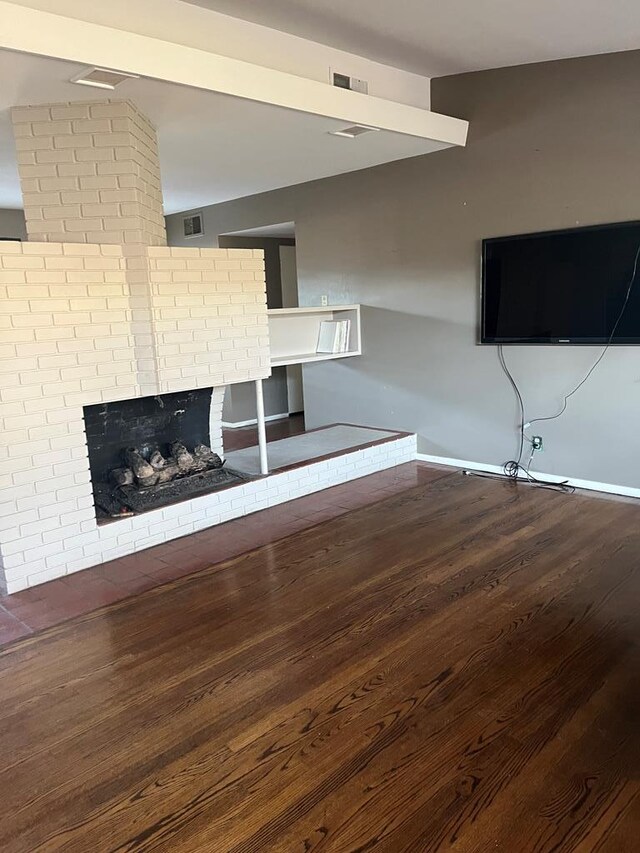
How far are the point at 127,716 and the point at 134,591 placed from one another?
0.98 meters

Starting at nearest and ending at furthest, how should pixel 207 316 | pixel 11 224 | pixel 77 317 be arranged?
pixel 77 317, pixel 207 316, pixel 11 224

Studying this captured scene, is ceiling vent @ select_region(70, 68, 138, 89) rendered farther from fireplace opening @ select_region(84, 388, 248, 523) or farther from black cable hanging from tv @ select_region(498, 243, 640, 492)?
black cable hanging from tv @ select_region(498, 243, 640, 492)

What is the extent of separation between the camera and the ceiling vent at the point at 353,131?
3.74m

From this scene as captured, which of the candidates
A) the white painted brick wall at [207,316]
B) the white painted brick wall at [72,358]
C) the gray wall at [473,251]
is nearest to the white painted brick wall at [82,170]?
the white painted brick wall at [72,358]

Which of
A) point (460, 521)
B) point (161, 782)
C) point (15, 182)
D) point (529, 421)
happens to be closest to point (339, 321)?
point (529, 421)

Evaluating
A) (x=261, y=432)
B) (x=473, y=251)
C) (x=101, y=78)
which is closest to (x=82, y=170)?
(x=101, y=78)

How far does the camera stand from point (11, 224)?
619 cm

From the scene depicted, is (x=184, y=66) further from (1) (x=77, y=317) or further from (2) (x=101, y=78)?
(1) (x=77, y=317)

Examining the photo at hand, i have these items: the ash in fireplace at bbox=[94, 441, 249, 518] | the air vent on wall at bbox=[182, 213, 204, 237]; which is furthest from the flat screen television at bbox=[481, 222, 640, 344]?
the air vent on wall at bbox=[182, 213, 204, 237]

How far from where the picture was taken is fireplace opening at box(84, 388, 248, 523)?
360 cm

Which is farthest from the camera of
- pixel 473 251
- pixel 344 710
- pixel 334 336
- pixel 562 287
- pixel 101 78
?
pixel 334 336

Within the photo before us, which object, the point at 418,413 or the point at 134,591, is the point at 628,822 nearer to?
the point at 134,591

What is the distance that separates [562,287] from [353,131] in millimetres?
1698

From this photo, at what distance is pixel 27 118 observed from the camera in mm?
3145
